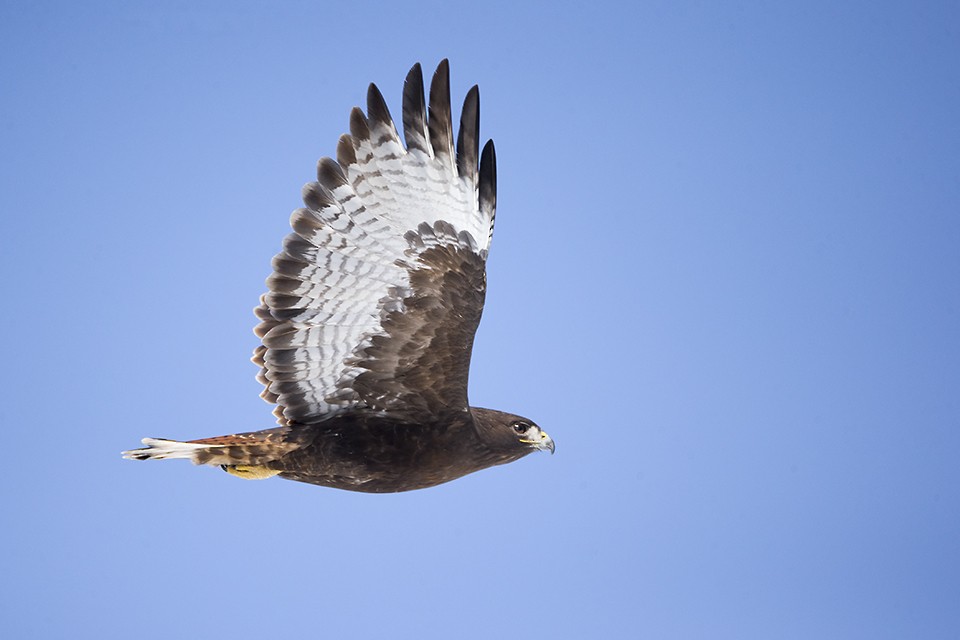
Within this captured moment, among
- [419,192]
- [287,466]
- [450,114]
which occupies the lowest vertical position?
[287,466]

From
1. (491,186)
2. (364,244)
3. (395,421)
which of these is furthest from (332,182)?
(395,421)

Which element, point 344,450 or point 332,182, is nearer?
point 332,182

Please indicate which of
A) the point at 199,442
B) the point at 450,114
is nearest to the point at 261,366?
the point at 199,442

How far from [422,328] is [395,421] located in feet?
1.80

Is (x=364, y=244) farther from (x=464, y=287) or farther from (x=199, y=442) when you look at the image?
(x=199, y=442)

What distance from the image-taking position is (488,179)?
522cm

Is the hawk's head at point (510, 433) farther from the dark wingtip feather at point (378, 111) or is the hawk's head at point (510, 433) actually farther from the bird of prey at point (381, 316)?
the dark wingtip feather at point (378, 111)

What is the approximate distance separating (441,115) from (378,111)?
28cm

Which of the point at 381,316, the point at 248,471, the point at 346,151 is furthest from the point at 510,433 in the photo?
the point at 346,151

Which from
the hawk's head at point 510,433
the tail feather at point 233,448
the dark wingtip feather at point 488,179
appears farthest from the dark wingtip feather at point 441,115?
the tail feather at point 233,448

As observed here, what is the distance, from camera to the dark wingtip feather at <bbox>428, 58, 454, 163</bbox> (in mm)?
5078

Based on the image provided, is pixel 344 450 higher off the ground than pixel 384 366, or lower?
lower

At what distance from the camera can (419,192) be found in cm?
521

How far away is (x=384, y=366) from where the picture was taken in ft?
18.1
